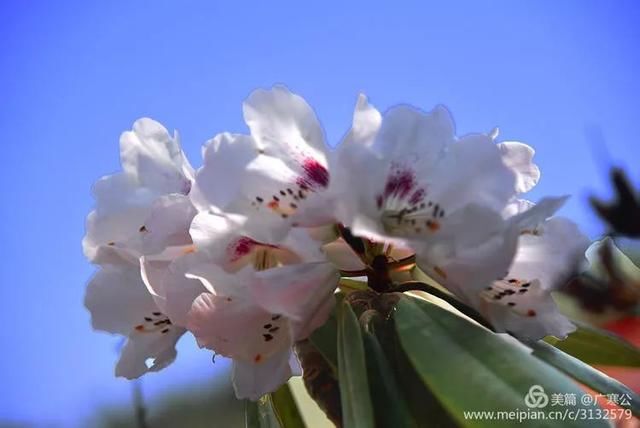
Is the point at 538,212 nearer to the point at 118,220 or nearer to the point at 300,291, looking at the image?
the point at 300,291

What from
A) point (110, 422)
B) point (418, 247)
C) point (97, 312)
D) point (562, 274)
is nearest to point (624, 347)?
point (562, 274)

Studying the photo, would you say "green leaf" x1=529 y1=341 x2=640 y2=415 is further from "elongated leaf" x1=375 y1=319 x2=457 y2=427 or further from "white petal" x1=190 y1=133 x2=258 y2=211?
"white petal" x1=190 y1=133 x2=258 y2=211

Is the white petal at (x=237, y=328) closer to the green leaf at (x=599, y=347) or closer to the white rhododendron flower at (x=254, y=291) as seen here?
the white rhododendron flower at (x=254, y=291)

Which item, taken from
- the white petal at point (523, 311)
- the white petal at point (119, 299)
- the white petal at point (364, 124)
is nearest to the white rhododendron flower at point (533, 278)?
the white petal at point (523, 311)

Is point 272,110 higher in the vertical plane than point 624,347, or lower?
higher

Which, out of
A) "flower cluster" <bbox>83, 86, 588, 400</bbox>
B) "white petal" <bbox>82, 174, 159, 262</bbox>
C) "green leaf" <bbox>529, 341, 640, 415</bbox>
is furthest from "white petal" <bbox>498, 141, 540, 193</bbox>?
"white petal" <bbox>82, 174, 159, 262</bbox>

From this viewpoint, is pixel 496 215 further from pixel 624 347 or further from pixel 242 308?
pixel 624 347
